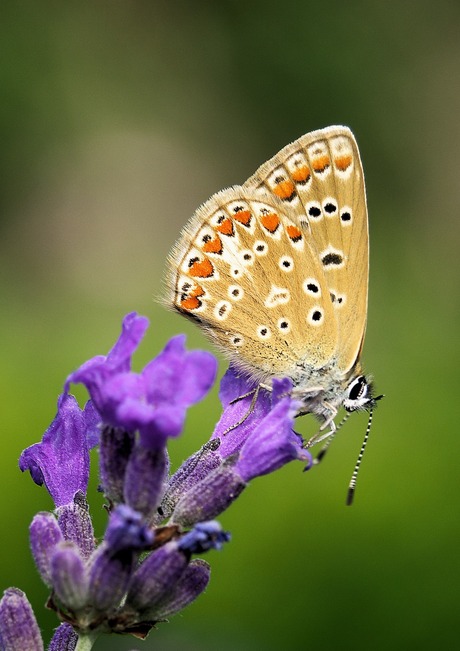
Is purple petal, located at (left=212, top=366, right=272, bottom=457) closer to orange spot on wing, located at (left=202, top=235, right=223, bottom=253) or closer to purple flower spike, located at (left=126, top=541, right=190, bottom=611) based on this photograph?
orange spot on wing, located at (left=202, top=235, right=223, bottom=253)

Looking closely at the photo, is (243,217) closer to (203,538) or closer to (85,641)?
(203,538)

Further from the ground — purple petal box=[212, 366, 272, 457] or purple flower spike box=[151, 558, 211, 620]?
purple petal box=[212, 366, 272, 457]

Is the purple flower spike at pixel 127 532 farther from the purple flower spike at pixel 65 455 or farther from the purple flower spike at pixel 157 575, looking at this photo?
the purple flower spike at pixel 65 455

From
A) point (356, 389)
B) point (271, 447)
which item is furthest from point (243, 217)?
point (271, 447)

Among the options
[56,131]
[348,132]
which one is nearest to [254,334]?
[348,132]

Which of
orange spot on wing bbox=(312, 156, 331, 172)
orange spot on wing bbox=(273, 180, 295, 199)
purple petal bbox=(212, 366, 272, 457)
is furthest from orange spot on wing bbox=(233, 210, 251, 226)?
purple petal bbox=(212, 366, 272, 457)

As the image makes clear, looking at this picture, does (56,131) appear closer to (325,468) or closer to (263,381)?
(325,468)

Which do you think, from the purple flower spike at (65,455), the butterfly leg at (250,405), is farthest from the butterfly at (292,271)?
the purple flower spike at (65,455)
